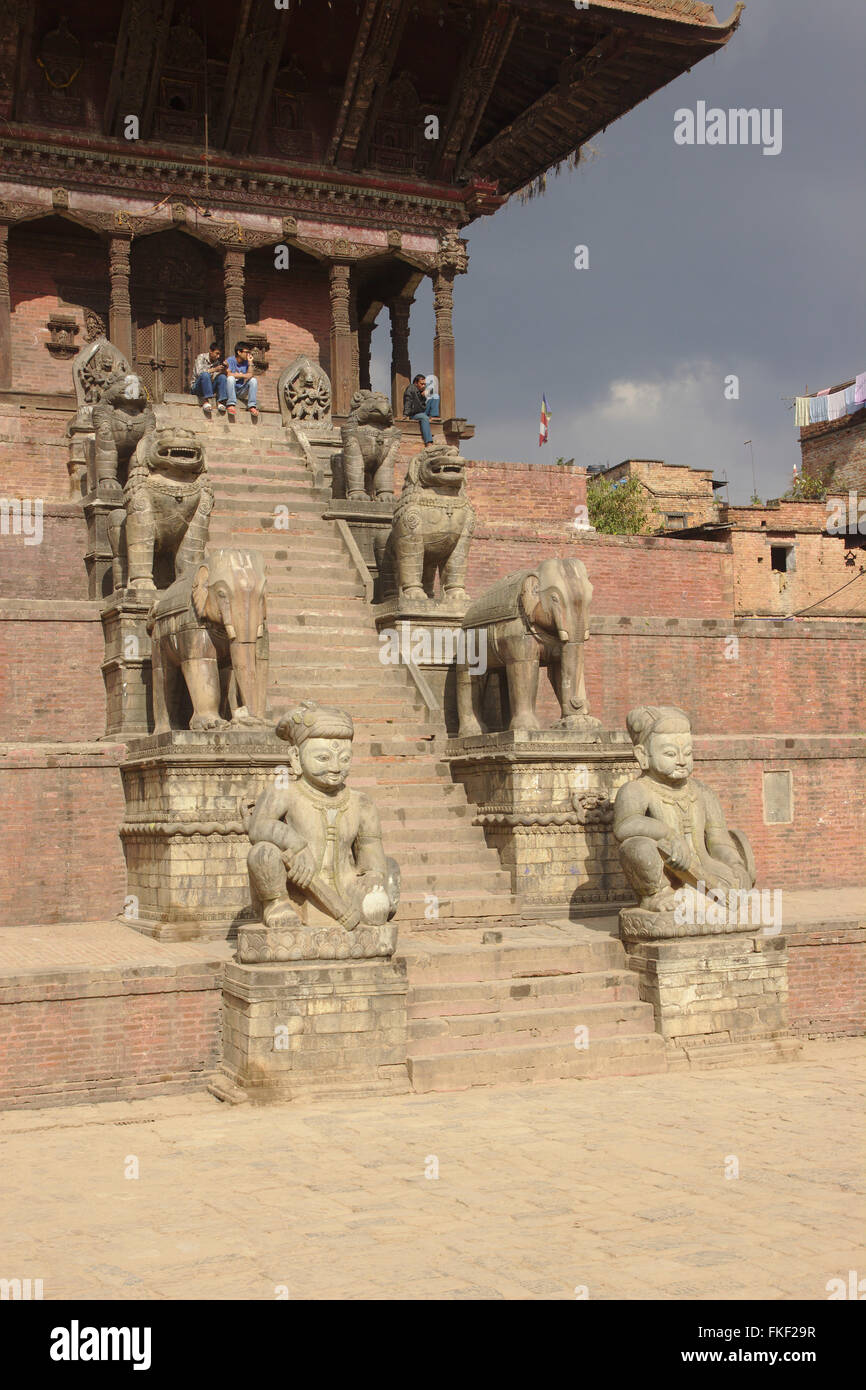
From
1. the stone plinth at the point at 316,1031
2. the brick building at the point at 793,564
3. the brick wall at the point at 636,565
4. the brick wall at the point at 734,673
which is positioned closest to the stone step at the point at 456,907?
the stone plinth at the point at 316,1031

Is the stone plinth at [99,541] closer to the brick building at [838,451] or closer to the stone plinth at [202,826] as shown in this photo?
the stone plinth at [202,826]

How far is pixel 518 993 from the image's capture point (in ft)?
32.2

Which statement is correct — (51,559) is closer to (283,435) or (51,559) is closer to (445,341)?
(283,435)

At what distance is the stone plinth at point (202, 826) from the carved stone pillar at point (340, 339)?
42.5ft

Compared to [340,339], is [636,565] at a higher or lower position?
lower

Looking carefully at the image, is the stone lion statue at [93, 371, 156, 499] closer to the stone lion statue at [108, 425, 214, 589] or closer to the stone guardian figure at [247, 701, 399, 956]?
the stone lion statue at [108, 425, 214, 589]

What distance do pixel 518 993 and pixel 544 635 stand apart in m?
3.75

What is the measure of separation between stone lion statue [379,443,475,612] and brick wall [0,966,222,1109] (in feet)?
18.5

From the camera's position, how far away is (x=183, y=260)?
79.7 feet

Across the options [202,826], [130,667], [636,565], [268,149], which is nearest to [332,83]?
[268,149]

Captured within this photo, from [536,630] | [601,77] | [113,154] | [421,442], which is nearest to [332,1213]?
[536,630]

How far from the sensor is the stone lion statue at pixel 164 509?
13.6 metres

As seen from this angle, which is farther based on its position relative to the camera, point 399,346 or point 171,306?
point 399,346

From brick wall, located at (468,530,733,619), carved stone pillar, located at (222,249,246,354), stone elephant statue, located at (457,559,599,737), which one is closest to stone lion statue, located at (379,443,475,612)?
stone elephant statue, located at (457,559,599,737)
